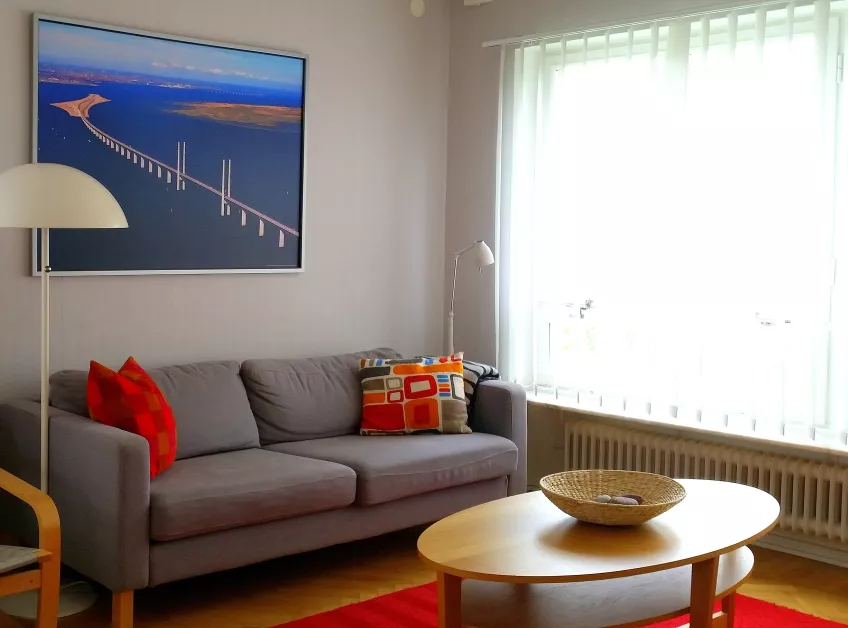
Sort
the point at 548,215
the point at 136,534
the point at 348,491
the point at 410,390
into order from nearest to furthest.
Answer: the point at 136,534, the point at 348,491, the point at 410,390, the point at 548,215

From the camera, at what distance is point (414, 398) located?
14.6 ft

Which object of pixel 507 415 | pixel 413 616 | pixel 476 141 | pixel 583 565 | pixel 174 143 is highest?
pixel 476 141

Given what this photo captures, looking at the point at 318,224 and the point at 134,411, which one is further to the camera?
the point at 318,224

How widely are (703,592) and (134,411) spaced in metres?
1.91

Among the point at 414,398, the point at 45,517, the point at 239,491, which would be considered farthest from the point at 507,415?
the point at 45,517

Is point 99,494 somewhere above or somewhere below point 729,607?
Answer: above

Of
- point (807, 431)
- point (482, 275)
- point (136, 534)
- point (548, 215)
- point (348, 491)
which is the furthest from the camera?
point (482, 275)

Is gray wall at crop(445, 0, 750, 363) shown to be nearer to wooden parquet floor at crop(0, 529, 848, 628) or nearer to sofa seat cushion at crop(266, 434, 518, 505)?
sofa seat cushion at crop(266, 434, 518, 505)

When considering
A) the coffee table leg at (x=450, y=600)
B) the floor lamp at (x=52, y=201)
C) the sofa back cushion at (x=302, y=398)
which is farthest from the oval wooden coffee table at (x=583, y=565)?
the floor lamp at (x=52, y=201)

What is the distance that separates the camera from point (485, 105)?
17.0 ft

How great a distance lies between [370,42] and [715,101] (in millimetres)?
1681

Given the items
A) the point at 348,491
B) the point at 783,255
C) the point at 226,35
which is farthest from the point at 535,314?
the point at 226,35

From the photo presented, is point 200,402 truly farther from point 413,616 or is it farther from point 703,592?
point 703,592

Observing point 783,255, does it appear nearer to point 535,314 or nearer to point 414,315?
point 535,314
